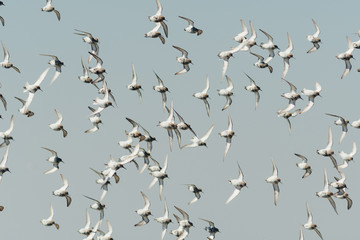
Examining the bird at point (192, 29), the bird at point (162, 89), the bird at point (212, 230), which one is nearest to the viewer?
the bird at point (192, 29)

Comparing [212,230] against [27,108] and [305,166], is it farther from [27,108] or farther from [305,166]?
[27,108]

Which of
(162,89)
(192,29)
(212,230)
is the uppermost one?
(192,29)

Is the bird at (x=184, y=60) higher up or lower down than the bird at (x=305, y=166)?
higher up

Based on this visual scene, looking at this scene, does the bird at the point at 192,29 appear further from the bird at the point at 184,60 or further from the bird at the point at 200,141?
the bird at the point at 200,141

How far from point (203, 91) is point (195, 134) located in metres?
5.66

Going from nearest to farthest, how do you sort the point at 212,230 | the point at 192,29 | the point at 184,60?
1. the point at 192,29
2. the point at 184,60
3. the point at 212,230

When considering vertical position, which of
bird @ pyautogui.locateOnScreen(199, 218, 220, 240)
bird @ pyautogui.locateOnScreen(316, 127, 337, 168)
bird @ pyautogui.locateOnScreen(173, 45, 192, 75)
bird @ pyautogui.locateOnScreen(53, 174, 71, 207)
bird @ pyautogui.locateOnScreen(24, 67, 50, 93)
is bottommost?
bird @ pyautogui.locateOnScreen(199, 218, 220, 240)

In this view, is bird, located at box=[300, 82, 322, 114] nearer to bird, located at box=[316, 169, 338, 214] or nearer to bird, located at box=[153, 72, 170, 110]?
bird, located at box=[316, 169, 338, 214]

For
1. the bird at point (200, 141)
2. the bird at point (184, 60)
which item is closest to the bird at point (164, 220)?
the bird at point (200, 141)

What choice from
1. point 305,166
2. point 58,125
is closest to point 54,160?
point 58,125

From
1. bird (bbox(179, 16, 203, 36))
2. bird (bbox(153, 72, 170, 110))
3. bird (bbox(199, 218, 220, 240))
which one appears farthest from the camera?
bird (bbox(199, 218, 220, 240))

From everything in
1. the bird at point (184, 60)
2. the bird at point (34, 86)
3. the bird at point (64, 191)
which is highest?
the bird at point (184, 60)

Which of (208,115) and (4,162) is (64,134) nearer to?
(4,162)

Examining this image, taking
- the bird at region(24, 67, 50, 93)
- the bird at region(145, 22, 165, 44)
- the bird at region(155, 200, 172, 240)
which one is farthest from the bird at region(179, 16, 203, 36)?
the bird at region(155, 200, 172, 240)
